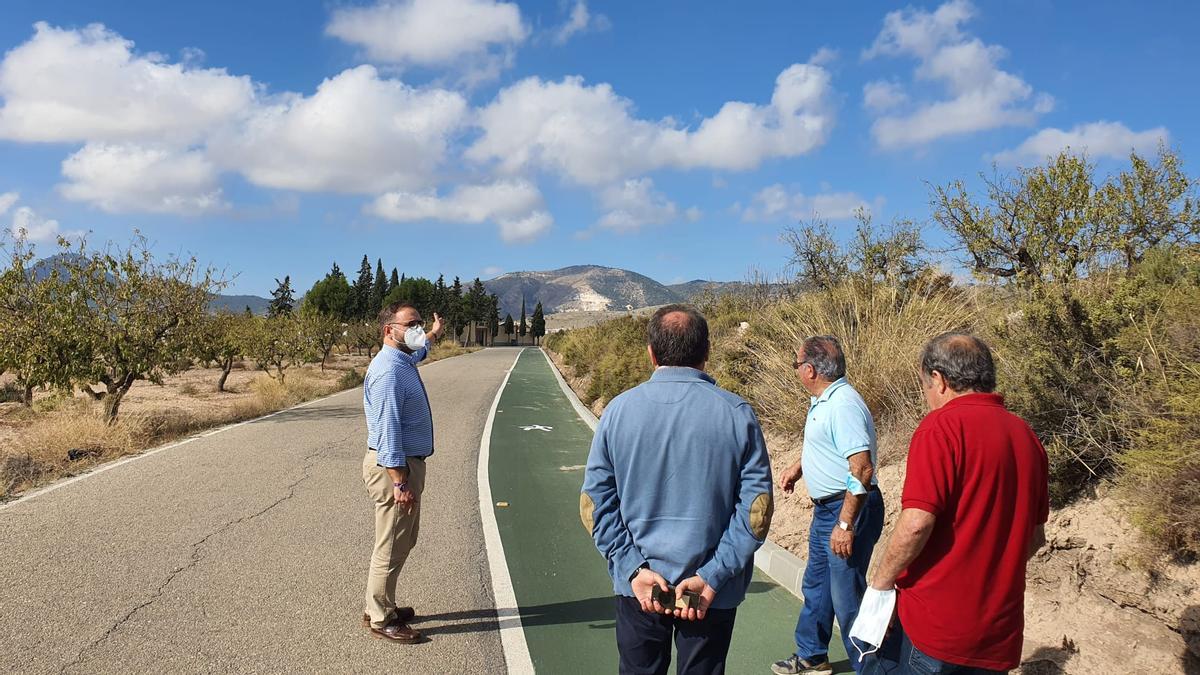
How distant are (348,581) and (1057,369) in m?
5.41

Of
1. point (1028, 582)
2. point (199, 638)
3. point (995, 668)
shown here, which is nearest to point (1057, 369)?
point (1028, 582)

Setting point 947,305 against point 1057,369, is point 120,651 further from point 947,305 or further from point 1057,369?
point 947,305

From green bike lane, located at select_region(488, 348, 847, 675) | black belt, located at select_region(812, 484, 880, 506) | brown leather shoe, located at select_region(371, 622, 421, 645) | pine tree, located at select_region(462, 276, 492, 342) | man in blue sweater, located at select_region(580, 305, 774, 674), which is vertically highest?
pine tree, located at select_region(462, 276, 492, 342)

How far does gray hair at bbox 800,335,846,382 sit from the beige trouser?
2.47 meters

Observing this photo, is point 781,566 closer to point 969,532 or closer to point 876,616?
point 876,616

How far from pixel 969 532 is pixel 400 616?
3408 millimetres

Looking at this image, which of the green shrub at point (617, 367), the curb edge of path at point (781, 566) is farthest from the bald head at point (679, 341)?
the green shrub at point (617, 367)

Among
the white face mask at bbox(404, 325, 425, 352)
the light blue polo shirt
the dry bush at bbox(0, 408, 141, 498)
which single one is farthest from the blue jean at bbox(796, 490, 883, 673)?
the dry bush at bbox(0, 408, 141, 498)

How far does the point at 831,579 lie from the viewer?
3.79 metres

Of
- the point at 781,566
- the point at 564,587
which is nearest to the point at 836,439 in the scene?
the point at 781,566

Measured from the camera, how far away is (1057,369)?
5.36 metres

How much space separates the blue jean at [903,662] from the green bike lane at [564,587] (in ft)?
4.42

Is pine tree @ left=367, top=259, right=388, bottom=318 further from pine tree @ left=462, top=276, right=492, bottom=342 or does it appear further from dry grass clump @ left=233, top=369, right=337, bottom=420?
dry grass clump @ left=233, top=369, right=337, bottom=420

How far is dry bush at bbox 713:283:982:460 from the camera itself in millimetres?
7395
